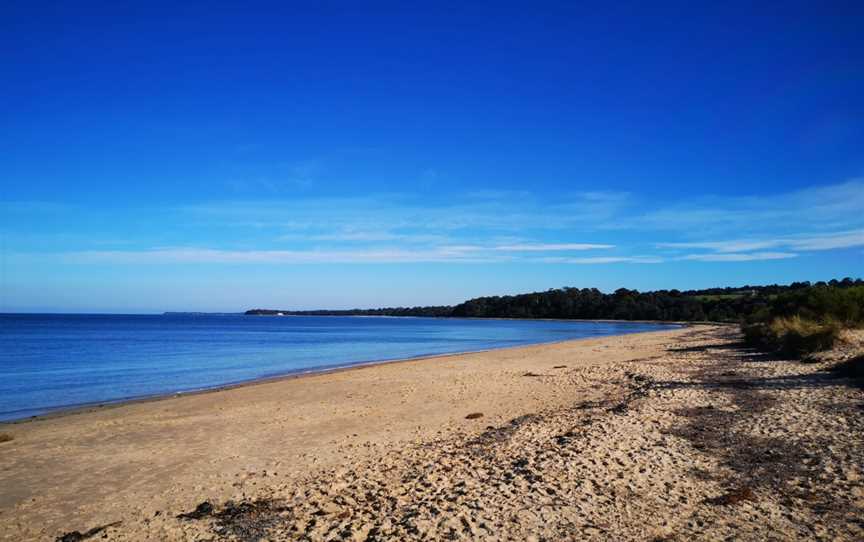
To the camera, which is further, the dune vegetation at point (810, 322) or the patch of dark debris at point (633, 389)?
the dune vegetation at point (810, 322)

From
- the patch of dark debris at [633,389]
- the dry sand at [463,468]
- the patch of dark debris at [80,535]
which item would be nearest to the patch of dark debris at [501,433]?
the dry sand at [463,468]

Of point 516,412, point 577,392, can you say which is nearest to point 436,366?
point 577,392

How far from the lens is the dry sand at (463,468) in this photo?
6.49m

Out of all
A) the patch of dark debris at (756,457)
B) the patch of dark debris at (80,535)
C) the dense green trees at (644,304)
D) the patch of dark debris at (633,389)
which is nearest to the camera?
the patch of dark debris at (80,535)

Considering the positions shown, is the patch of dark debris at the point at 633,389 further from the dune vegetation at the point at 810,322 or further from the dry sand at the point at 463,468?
the dune vegetation at the point at 810,322

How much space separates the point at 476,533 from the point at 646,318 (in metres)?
149

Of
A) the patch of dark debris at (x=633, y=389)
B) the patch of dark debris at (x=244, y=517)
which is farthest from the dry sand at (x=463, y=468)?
the patch of dark debris at (x=633, y=389)

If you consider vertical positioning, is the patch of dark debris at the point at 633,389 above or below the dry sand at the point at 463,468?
above

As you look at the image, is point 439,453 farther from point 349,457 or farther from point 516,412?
point 516,412

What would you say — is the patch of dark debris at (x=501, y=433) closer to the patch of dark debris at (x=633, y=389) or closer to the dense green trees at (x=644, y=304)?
the patch of dark debris at (x=633, y=389)

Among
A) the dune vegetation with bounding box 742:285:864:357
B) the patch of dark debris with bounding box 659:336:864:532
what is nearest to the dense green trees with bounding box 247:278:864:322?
the dune vegetation with bounding box 742:285:864:357

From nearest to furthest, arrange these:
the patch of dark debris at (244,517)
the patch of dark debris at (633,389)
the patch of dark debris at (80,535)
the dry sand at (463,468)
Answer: the dry sand at (463,468), the patch of dark debris at (244,517), the patch of dark debris at (80,535), the patch of dark debris at (633,389)

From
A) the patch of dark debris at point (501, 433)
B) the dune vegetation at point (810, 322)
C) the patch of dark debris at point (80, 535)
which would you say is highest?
the dune vegetation at point (810, 322)

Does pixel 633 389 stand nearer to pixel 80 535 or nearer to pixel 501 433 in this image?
pixel 501 433
